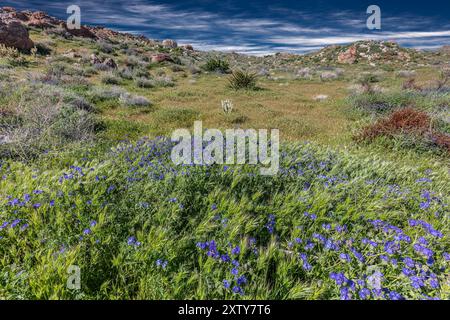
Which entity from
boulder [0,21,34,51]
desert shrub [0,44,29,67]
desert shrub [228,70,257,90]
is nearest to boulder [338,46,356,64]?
desert shrub [228,70,257,90]

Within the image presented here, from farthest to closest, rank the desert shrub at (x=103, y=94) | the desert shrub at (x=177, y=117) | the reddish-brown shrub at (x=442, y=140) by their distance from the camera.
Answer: the desert shrub at (x=103, y=94)
the desert shrub at (x=177, y=117)
the reddish-brown shrub at (x=442, y=140)

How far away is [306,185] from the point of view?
3.84 m

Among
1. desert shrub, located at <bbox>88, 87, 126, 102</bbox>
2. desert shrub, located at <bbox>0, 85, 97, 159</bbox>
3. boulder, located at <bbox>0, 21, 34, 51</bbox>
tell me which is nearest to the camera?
desert shrub, located at <bbox>0, 85, 97, 159</bbox>

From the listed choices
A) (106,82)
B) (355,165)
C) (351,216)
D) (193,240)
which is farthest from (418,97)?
(106,82)

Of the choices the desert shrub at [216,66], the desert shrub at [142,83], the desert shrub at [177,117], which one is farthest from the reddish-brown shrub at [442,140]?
the desert shrub at [216,66]

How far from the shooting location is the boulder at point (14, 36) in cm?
1927

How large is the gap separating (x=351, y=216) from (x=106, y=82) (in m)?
15.7

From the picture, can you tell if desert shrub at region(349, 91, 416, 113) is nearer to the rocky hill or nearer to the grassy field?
the grassy field

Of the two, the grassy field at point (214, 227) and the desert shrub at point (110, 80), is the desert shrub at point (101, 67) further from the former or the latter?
the grassy field at point (214, 227)

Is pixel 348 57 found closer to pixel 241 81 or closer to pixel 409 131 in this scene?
pixel 241 81

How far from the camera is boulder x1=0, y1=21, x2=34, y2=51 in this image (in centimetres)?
1927

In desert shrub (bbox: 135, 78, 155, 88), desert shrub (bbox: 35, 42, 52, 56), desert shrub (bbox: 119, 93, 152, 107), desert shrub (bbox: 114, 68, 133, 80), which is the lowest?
desert shrub (bbox: 119, 93, 152, 107)

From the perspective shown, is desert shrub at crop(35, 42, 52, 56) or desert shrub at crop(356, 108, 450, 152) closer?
desert shrub at crop(356, 108, 450, 152)

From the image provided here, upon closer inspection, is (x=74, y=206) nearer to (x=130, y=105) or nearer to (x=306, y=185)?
(x=306, y=185)
